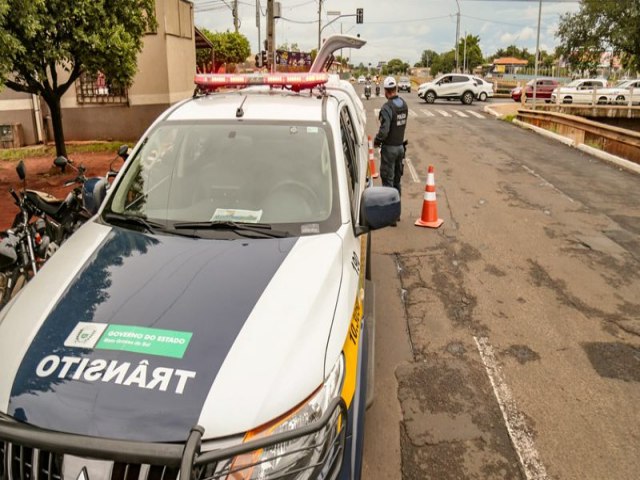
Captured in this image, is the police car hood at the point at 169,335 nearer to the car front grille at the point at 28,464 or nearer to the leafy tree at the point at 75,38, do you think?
the car front grille at the point at 28,464

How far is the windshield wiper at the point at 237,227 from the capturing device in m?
3.32

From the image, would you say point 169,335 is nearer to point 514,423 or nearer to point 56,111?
point 514,423

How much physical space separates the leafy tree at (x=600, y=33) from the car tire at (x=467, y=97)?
1413cm

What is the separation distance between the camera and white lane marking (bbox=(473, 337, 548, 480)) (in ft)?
11.4

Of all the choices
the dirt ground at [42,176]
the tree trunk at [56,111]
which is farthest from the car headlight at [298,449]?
the tree trunk at [56,111]

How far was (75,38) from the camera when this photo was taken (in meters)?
11.3

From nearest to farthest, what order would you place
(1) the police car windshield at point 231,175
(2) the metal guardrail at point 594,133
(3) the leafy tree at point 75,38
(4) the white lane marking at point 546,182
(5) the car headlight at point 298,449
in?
1. (5) the car headlight at point 298,449
2. (1) the police car windshield at point 231,175
3. (3) the leafy tree at point 75,38
4. (4) the white lane marking at point 546,182
5. (2) the metal guardrail at point 594,133

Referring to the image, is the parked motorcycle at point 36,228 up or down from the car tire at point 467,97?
down

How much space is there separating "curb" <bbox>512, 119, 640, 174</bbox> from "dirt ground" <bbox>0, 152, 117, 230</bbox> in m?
12.5

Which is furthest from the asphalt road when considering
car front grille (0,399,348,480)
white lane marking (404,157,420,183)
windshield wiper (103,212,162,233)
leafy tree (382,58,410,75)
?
leafy tree (382,58,410,75)

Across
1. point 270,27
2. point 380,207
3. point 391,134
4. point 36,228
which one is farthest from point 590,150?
point 36,228

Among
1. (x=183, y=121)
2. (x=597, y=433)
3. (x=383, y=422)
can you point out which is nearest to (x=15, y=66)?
(x=183, y=121)

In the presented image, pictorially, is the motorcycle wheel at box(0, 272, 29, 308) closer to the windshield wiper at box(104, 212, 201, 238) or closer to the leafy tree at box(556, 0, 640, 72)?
the windshield wiper at box(104, 212, 201, 238)

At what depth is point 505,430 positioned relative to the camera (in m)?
3.83
